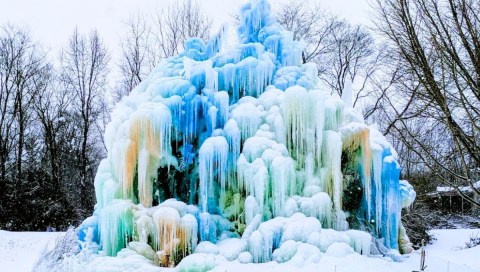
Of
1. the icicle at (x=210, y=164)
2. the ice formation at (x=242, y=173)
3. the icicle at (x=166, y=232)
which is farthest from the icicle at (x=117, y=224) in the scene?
the icicle at (x=210, y=164)

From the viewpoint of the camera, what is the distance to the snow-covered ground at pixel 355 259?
24.7 ft

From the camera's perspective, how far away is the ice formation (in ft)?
27.3

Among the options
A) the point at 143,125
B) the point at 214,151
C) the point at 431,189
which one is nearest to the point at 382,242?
the point at 214,151

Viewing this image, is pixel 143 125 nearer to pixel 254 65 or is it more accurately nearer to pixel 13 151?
pixel 254 65

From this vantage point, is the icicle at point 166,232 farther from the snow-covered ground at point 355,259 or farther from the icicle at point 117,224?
the snow-covered ground at point 355,259

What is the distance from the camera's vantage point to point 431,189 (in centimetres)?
2973

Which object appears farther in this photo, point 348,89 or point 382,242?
point 348,89

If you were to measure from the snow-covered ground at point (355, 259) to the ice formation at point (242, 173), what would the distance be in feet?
0.88

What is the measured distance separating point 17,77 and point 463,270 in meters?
24.1

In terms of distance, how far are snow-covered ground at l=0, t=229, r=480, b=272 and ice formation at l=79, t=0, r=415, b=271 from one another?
269 mm

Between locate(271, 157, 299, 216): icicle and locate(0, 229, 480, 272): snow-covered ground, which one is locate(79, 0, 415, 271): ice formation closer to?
locate(271, 157, 299, 216): icicle

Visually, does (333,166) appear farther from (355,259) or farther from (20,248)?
(20,248)

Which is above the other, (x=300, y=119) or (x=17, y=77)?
(x=17, y=77)

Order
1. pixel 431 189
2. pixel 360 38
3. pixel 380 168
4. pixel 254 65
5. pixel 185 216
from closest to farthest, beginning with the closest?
pixel 185 216
pixel 380 168
pixel 254 65
pixel 360 38
pixel 431 189
